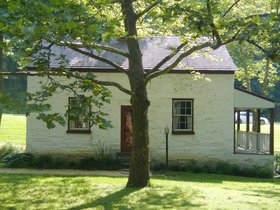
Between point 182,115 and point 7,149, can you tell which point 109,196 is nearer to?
point 182,115

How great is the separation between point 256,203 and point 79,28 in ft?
22.9

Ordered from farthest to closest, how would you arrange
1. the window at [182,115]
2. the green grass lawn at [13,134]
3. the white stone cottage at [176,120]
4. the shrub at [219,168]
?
the green grass lawn at [13,134], the window at [182,115], the white stone cottage at [176,120], the shrub at [219,168]

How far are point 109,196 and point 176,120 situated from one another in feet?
33.6

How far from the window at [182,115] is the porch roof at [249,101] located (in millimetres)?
2185

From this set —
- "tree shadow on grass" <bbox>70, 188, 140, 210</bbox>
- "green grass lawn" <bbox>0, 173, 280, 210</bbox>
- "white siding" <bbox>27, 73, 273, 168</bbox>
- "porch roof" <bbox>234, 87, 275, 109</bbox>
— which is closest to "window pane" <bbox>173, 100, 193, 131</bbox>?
"white siding" <bbox>27, 73, 273, 168</bbox>

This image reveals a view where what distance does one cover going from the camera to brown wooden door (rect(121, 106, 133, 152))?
22156 mm

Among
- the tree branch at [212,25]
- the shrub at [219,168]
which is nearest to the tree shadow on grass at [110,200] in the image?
the tree branch at [212,25]

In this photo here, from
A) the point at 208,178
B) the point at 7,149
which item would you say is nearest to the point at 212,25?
the point at 208,178

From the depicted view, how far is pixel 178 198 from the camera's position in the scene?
12562 mm

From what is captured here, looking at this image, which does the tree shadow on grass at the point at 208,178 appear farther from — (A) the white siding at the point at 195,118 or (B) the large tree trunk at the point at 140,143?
(B) the large tree trunk at the point at 140,143

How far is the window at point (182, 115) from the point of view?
22.3 metres

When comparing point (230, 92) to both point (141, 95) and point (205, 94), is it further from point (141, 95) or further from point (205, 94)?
point (141, 95)

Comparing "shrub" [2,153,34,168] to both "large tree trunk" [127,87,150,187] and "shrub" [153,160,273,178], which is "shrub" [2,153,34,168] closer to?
"shrub" [153,160,273,178]

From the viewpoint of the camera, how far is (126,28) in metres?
14.2
